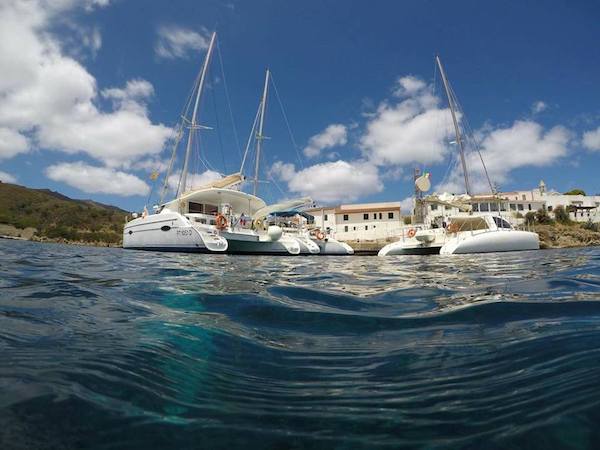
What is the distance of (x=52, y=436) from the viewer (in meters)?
1.15

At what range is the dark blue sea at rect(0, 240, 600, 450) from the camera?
1.21m

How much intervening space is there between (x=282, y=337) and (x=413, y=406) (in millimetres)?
1266

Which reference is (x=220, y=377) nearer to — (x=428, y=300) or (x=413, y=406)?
(x=413, y=406)

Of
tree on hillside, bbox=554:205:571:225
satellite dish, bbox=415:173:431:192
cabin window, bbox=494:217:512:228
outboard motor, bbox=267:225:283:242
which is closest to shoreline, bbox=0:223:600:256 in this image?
tree on hillside, bbox=554:205:571:225

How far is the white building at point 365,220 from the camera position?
43906mm

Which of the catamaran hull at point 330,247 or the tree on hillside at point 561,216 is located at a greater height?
the tree on hillside at point 561,216

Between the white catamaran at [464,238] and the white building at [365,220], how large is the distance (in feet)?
65.5

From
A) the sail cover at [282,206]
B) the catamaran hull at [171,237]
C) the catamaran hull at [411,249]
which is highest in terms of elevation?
the sail cover at [282,206]

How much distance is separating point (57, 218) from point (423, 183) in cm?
7038

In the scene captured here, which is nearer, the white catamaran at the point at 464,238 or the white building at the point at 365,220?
the white catamaran at the point at 464,238

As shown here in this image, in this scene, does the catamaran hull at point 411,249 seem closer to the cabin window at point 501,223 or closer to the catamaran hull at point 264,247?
the cabin window at point 501,223

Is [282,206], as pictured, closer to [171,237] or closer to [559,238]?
[171,237]

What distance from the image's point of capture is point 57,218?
68125 millimetres

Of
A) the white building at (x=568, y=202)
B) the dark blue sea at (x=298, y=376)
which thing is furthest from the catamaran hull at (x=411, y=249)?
the white building at (x=568, y=202)
